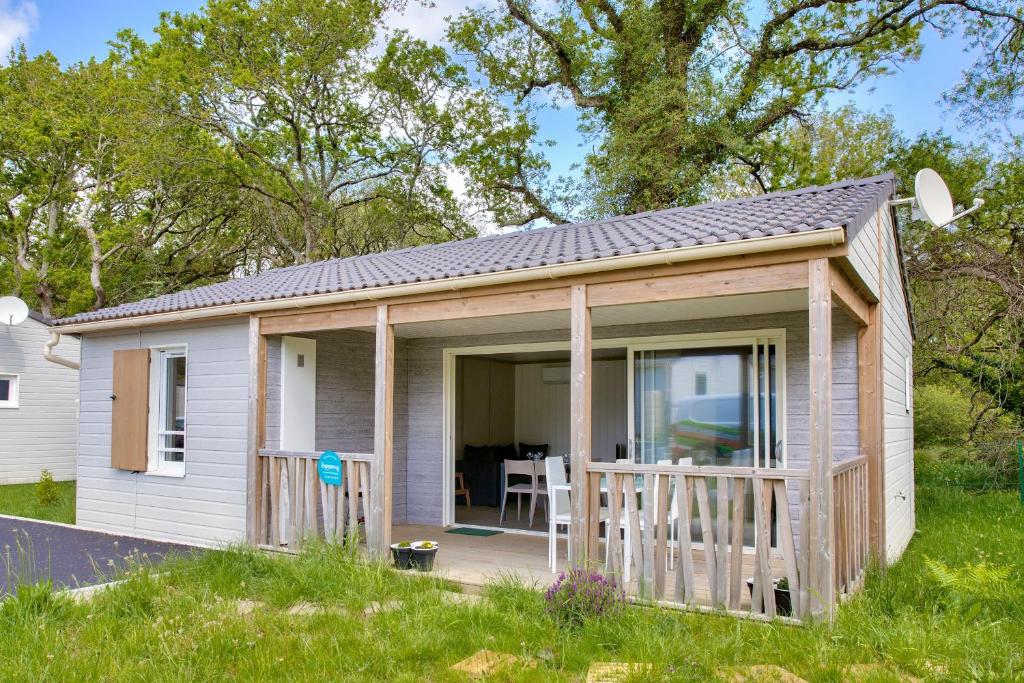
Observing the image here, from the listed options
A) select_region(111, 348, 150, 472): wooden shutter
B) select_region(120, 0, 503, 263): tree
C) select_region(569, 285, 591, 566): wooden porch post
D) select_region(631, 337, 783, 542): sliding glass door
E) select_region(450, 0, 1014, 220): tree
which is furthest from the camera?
select_region(120, 0, 503, 263): tree

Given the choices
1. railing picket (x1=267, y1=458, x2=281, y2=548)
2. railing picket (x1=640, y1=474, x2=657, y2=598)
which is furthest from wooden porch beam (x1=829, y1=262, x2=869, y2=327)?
railing picket (x1=267, y1=458, x2=281, y2=548)

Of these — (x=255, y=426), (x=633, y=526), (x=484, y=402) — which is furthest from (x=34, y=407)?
(x=633, y=526)

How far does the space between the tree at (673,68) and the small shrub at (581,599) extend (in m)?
11.4

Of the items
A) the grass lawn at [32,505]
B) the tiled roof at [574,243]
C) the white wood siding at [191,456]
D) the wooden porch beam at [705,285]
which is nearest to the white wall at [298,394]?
the white wood siding at [191,456]

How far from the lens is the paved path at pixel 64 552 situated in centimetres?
575

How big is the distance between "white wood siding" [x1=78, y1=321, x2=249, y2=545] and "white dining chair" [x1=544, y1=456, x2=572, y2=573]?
3.03 m

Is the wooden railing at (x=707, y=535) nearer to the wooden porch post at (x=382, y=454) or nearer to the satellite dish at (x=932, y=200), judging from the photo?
the wooden porch post at (x=382, y=454)

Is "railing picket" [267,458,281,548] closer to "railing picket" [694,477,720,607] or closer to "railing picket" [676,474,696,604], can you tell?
"railing picket" [676,474,696,604]

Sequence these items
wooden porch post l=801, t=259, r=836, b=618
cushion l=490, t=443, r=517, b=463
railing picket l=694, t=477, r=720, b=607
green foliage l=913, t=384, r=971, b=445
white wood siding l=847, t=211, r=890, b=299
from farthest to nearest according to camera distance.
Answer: green foliage l=913, t=384, r=971, b=445 < cushion l=490, t=443, r=517, b=463 < white wood siding l=847, t=211, r=890, b=299 < railing picket l=694, t=477, r=720, b=607 < wooden porch post l=801, t=259, r=836, b=618

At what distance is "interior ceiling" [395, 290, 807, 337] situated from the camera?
18.9 feet

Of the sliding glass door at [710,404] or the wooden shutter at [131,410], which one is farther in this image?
the wooden shutter at [131,410]

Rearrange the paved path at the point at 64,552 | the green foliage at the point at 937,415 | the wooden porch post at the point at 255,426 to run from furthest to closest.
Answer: the green foliage at the point at 937,415 < the wooden porch post at the point at 255,426 < the paved path at the point at 64,552

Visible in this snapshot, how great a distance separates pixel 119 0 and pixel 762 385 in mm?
17737

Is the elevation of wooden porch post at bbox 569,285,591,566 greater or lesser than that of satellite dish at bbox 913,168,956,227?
lesser
